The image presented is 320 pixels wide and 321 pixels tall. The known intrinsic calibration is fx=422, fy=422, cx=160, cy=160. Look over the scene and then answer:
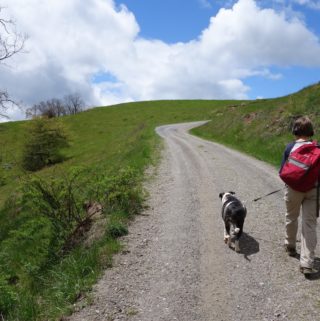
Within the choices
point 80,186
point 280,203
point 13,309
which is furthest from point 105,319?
point 280,203

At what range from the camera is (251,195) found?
41.0ft

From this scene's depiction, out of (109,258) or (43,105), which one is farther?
(43,105)

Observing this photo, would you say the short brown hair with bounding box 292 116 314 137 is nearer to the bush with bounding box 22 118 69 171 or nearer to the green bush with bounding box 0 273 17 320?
the green bush with bounding box 0 273 17 320

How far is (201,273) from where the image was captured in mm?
7012

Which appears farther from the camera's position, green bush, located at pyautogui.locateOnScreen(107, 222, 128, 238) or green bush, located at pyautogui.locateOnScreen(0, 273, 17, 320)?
green bush, located at pyautogui.locateOnScreen(107, 222, 128, 238)

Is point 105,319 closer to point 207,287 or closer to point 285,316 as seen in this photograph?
point 207,287

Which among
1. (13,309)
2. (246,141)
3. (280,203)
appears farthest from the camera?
(246,141)

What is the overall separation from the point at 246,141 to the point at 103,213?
1801cm

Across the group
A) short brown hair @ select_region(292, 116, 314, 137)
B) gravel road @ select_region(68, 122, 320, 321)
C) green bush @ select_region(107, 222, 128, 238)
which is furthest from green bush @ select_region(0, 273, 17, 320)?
short brown hair @ select_region(292, 116, 314, 137)

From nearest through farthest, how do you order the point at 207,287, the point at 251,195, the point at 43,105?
1. the point at 207,287
2. the point at 251,195
3. the point at 43,105

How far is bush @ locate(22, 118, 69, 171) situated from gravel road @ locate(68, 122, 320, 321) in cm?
3738

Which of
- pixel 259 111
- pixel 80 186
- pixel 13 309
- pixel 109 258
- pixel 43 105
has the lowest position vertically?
→ pixel 13 309

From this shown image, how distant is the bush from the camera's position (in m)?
46.8

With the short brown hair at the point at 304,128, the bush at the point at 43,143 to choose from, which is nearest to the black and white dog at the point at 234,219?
the short brown hair at the point at 304,128
